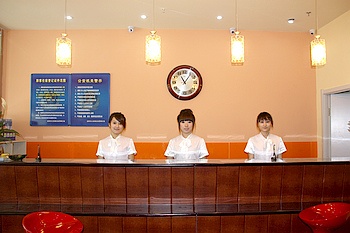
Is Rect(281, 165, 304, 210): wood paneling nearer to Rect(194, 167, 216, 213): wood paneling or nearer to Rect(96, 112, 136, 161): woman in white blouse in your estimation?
Rect(194, 167, 216, 213): wood paneling

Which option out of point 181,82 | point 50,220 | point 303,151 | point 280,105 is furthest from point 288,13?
point 50,220

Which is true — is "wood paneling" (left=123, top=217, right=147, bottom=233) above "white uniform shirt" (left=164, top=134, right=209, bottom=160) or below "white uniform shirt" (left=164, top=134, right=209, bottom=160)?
below

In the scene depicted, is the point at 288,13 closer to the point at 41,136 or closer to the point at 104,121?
the point at 104,121

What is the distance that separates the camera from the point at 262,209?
2424mm

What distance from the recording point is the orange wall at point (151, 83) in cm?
480

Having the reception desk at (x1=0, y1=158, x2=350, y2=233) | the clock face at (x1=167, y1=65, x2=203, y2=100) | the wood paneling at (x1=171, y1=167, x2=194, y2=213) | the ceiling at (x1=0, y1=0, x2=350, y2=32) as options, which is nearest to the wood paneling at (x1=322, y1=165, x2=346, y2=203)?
the reception desk at (x1=0, y1=158, x2=350, y2=233)

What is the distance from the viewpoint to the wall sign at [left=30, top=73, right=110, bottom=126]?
4.77 metres

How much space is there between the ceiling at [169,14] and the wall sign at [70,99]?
0.80 metres

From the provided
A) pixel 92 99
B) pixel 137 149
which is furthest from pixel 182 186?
pixel 92 99

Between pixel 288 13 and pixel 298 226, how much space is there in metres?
2.88

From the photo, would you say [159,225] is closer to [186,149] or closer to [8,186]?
[186,149]

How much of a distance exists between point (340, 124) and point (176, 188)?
11.0 feet

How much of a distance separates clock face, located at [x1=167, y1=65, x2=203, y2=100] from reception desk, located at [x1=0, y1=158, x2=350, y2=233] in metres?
2.42

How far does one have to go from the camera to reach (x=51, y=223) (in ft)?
6.07
